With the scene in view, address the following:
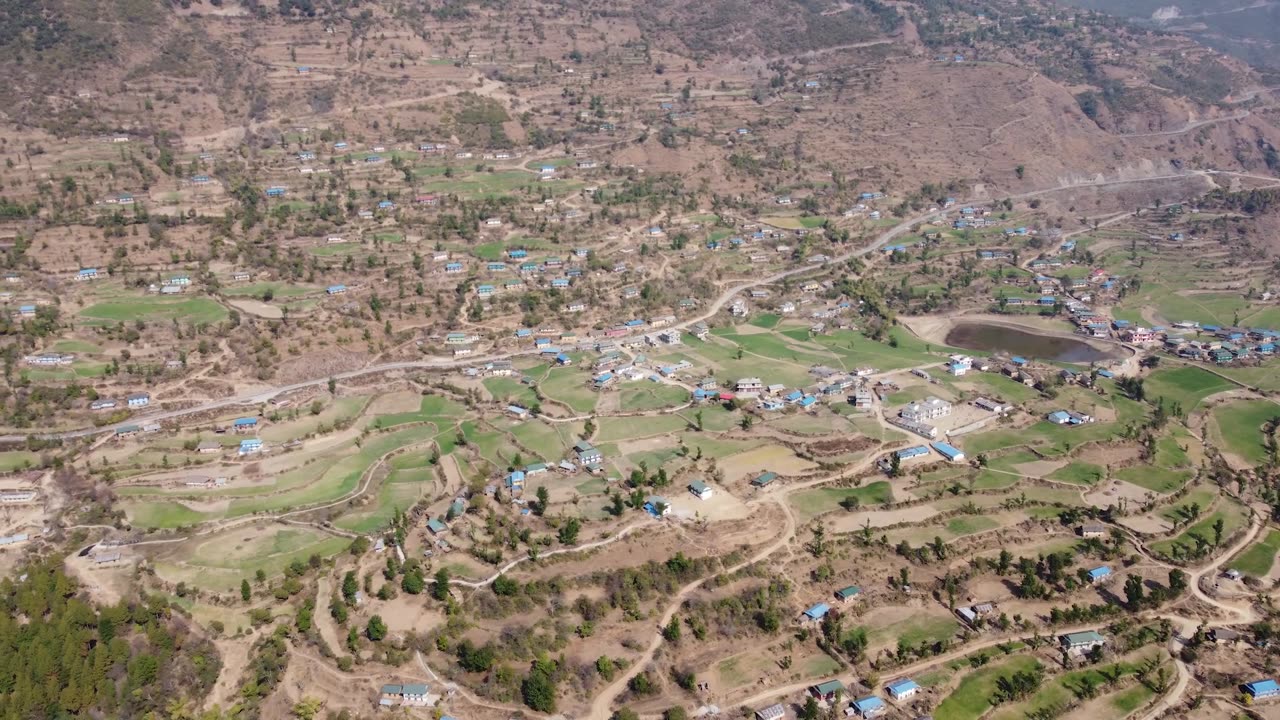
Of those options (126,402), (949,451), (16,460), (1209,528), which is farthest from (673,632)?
(126,402)

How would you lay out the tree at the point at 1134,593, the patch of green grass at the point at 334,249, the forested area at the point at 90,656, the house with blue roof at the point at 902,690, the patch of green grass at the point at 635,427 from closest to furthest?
the forested area at the point at 90,656, the house with blue roof at the point at 902,690, the tree at the point at 1134,593, the patch of green grass at the point at 635,427, the patch of green grass at the point at 334,249

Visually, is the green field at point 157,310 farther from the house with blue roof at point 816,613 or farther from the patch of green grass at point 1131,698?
the patch of green grass at point 1131,698

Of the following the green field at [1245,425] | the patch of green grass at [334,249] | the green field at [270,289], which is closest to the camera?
the green field at [1245,425]

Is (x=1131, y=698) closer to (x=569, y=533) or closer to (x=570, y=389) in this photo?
(x=569, y=533)

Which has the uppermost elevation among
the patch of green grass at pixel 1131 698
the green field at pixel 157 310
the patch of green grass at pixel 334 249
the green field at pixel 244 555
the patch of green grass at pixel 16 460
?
the patch of green grass at pixel 334 249

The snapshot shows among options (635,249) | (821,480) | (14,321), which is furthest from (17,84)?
(821,480)

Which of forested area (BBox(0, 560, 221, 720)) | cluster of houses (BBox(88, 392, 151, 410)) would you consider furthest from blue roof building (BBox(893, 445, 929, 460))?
cluster of houses (BBox(88, 392, 151, 410))

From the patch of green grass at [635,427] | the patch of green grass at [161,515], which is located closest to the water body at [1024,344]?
the patch of green grass at [635,427]

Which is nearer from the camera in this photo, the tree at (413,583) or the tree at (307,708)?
the tree at (307,708)

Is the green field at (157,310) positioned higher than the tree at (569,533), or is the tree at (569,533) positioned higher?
the green field at (157,310)
